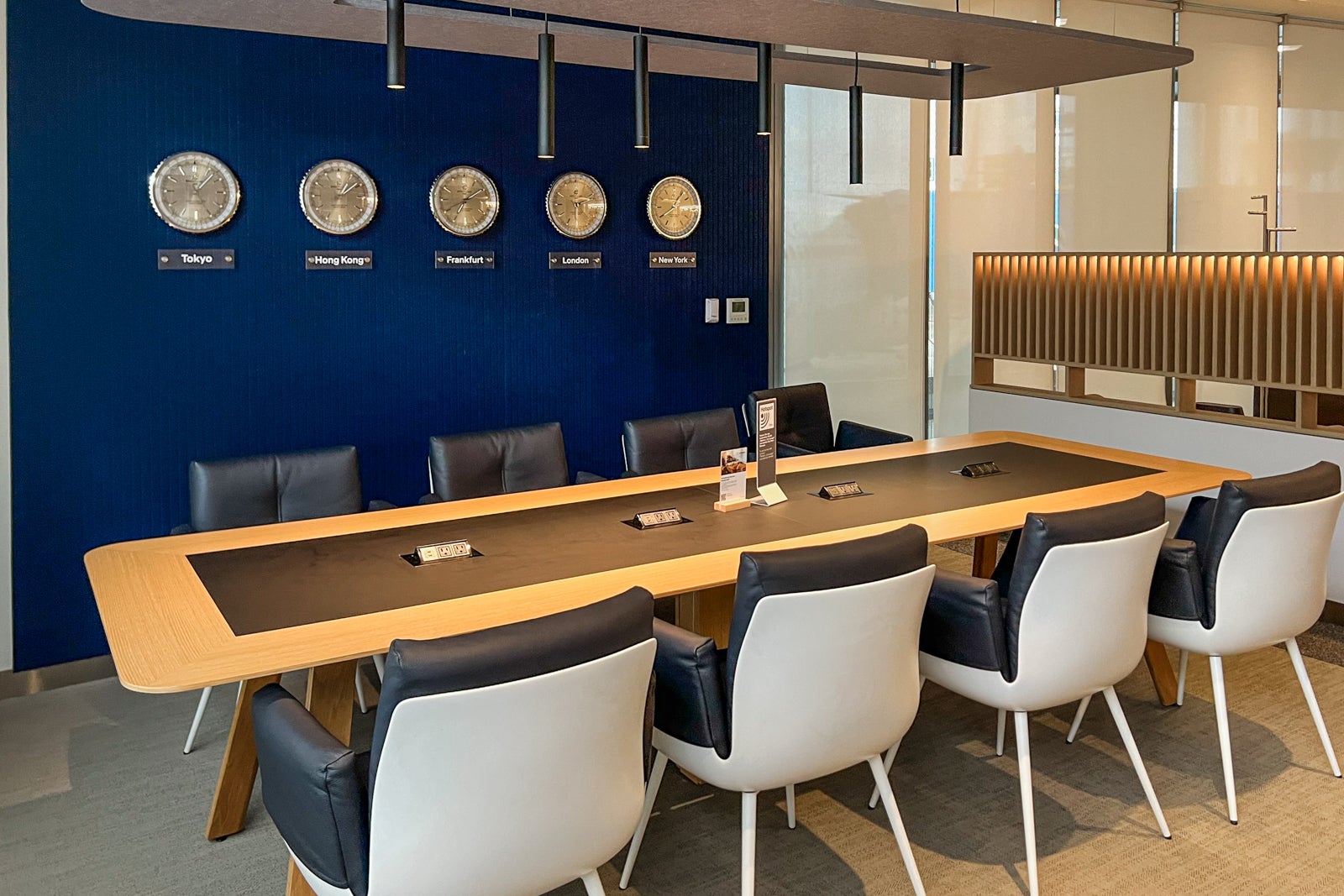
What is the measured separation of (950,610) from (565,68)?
414 cm

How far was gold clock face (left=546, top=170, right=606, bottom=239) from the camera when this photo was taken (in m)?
6.23

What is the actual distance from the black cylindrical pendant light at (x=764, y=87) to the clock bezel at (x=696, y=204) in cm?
256

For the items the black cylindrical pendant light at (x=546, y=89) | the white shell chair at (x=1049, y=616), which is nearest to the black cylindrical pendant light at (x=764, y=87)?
the black cylindrical pendant light at (x=546, y=89)

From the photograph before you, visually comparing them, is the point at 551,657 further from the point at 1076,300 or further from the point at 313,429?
the point at 1076,300

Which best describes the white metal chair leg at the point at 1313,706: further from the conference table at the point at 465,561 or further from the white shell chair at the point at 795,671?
the white shell chair at the point at 795,671

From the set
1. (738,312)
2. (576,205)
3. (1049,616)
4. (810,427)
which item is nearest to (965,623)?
(1049,616)

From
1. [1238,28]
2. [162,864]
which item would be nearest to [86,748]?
[162,864]

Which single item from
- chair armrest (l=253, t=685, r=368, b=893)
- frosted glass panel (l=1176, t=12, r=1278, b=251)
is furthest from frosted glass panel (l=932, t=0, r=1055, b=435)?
chair armrest (l=253, t=685, r=368, b=893)

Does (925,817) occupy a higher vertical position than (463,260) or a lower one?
lower

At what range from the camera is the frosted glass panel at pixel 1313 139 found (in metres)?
8.80

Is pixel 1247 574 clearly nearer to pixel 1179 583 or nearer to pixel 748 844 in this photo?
pixel 1179 583

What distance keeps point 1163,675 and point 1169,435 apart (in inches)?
73.3

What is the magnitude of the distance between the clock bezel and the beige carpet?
330 cm

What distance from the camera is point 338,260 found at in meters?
5.57
